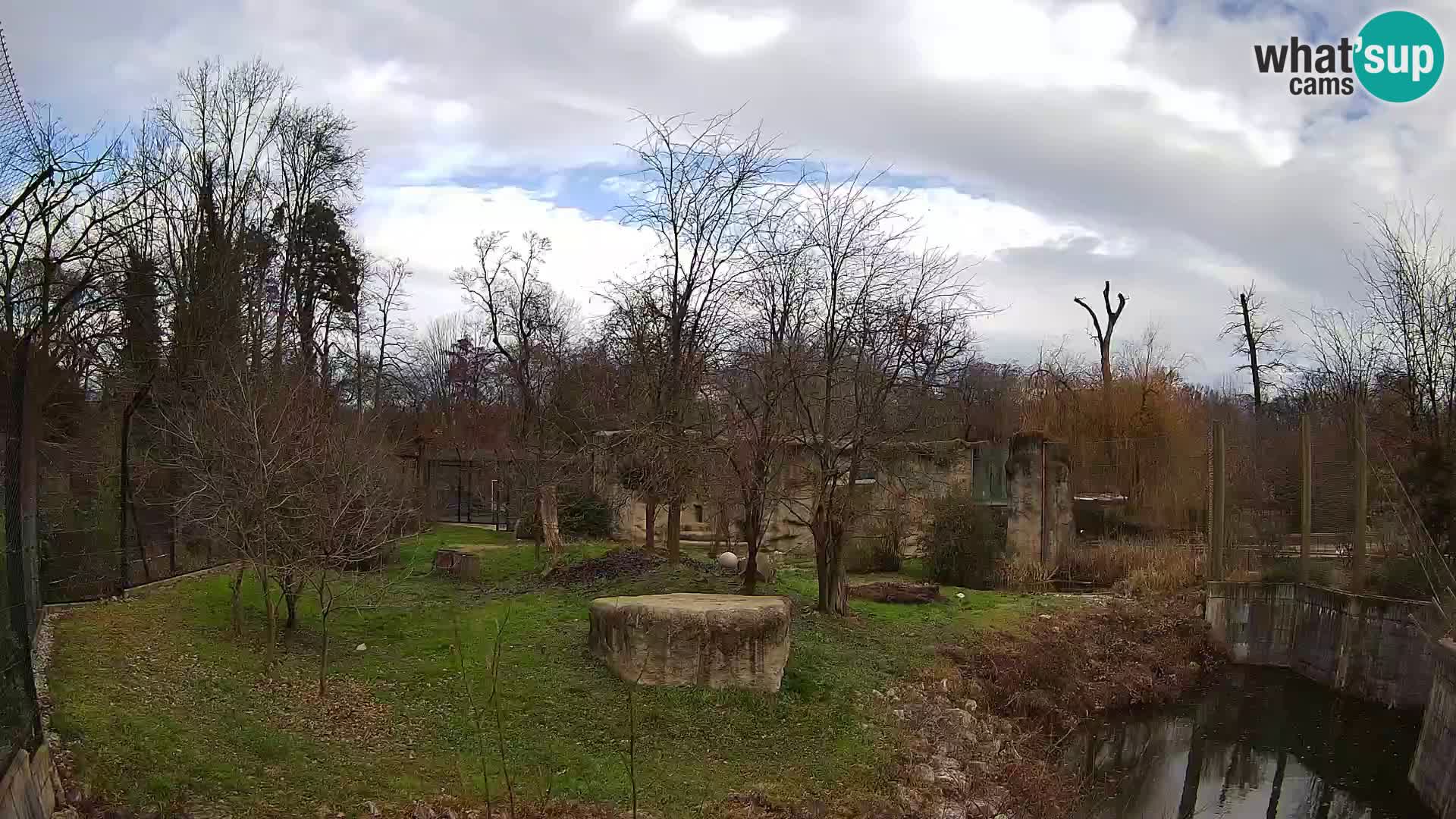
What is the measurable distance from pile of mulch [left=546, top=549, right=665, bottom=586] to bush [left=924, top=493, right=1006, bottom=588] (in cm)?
531

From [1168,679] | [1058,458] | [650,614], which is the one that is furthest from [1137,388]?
[650,614]

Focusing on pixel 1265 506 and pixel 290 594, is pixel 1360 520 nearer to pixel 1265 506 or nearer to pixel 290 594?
pixel 1265 506

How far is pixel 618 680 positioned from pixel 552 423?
46.1ft

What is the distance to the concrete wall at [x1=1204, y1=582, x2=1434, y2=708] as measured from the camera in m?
12.5

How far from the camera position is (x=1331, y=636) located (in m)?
14.3

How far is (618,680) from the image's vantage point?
32.2 ft

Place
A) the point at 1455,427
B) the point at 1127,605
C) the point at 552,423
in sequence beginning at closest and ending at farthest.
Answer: the point at 1455,427 → the point at 1127,605 → the point at 552,423

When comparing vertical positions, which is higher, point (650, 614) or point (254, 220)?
point (254, 220)

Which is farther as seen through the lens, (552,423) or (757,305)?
(552,423)

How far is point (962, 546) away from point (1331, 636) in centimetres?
589

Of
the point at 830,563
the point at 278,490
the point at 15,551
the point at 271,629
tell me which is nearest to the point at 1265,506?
the point at 830,563

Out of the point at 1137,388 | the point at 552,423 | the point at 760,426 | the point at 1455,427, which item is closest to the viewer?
the point at 760,426

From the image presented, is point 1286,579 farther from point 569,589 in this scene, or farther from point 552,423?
point 552,423

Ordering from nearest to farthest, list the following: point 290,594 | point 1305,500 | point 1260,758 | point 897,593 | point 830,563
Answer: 1. point 290,594
2. point 1260,758
3. point 830,563
4. point 1305,500
5. point 897,593
